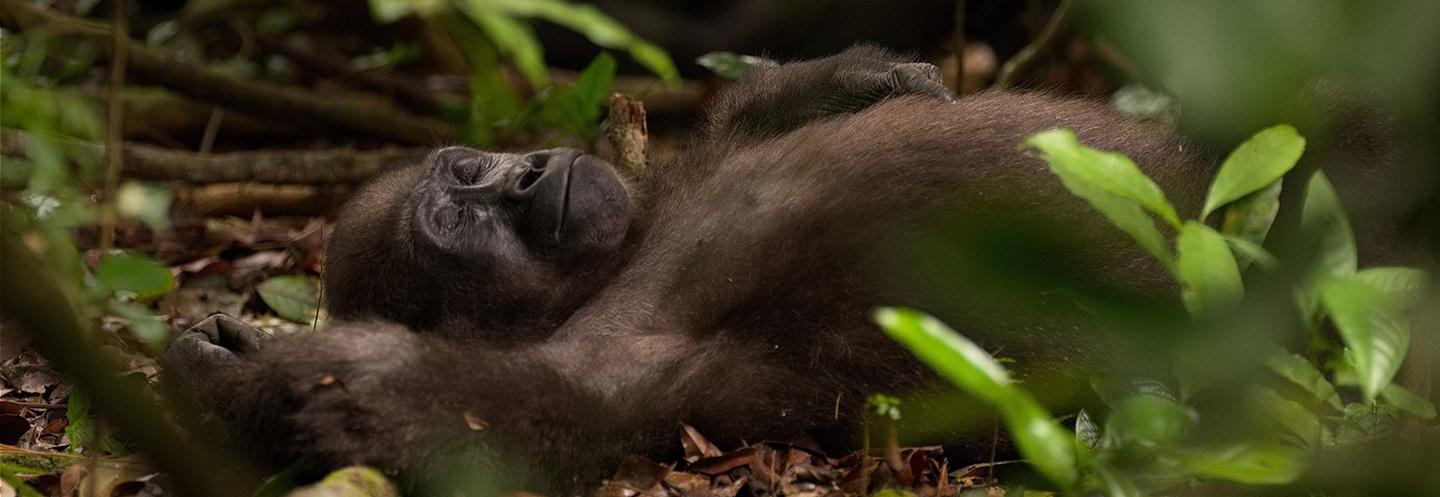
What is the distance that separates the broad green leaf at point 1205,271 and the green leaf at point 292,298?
2739mm

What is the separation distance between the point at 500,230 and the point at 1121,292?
75.6 inches

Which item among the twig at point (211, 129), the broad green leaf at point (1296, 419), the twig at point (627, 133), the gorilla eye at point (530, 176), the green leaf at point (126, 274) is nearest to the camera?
the broad green leaf at point (1296, 419)

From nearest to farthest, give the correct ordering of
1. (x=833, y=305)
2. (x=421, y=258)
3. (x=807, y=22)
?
(x=833, y=305), (x=421, y=258), (x=807, y=22)

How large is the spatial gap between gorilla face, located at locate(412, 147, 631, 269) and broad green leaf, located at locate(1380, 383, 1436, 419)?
1.70 meters

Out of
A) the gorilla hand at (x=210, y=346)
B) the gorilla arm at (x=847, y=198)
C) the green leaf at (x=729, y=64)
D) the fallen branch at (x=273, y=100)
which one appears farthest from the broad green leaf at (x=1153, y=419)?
the fallen branch at (x=273, y=100)

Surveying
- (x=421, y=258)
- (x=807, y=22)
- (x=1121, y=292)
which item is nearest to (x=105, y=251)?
(x=421, y=258)

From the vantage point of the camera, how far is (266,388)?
2.36m

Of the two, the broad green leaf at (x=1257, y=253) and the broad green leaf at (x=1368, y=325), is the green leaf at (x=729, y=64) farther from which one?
the broad green leaf at (x=1368, y=325)

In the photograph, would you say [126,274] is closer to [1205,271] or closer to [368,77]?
[1205,271]

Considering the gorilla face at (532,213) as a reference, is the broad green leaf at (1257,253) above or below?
above

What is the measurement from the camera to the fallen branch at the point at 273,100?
18.0ft

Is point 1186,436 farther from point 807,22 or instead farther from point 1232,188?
point 807,22

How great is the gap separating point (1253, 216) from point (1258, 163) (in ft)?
0.74

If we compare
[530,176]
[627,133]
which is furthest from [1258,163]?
[627,133]
